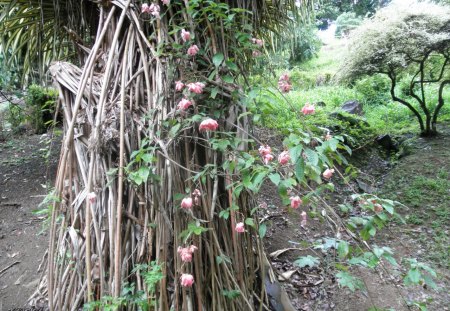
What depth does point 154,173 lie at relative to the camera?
4.34 feet

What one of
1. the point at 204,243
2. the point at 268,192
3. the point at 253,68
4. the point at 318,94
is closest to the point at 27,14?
the point at 253,68

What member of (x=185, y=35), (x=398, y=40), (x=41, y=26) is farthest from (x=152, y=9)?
(x=398, y=40)

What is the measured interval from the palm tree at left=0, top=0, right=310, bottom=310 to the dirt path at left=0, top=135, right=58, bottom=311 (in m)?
0.39

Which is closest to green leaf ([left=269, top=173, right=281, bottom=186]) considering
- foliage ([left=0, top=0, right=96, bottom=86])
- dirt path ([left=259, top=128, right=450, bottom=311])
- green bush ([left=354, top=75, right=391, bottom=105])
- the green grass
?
dirt path ([left=259, top=128, right=450, bottom=311])

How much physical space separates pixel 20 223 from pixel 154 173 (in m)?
1.94

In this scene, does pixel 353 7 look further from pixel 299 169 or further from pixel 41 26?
pixel 299 169

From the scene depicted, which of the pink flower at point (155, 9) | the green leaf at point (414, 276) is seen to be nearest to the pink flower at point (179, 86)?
the pink flower at point (155, 9)

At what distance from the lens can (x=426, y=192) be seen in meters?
3.96

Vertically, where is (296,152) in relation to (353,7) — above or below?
below

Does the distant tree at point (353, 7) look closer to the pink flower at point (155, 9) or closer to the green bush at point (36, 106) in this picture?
A: the green bush at point (36, 106)

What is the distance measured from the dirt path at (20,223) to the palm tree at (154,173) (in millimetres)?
386

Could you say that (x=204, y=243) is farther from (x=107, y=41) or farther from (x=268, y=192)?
(x=268, y=192)

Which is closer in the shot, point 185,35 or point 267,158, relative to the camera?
point 267,158

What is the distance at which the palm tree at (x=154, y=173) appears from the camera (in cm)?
130
